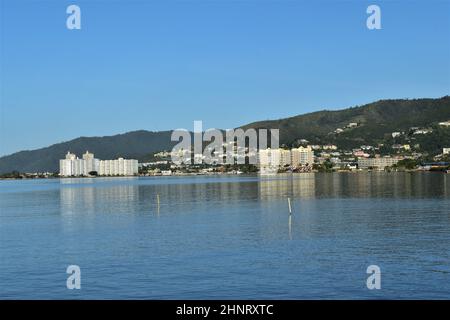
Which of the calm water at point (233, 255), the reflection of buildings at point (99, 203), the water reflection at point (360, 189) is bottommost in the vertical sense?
the calm water at point (233, 255)

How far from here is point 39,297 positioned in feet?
64.1

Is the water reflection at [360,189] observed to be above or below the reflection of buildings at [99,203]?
above

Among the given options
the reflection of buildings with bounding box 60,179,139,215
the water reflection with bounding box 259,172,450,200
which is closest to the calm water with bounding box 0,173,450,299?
the reflection of buildings with bounding box 60,179,139,215

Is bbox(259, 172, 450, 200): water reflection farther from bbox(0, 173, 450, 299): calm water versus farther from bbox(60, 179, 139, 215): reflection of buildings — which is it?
bbox(0, 173, 450, 299): calm water

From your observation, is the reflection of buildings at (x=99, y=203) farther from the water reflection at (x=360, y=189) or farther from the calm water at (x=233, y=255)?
the water reflection at (x=360, y=189)

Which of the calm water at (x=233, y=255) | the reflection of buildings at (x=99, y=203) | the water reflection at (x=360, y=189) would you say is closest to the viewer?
the calm water at (x=233, y=255)

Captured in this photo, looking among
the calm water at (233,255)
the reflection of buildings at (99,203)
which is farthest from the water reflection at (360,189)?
the calm water at (233,255)

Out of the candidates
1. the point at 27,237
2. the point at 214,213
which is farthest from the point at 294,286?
the point at 214,213

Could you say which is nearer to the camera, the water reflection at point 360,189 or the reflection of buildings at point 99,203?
the reflection of buildings at point 99,203
